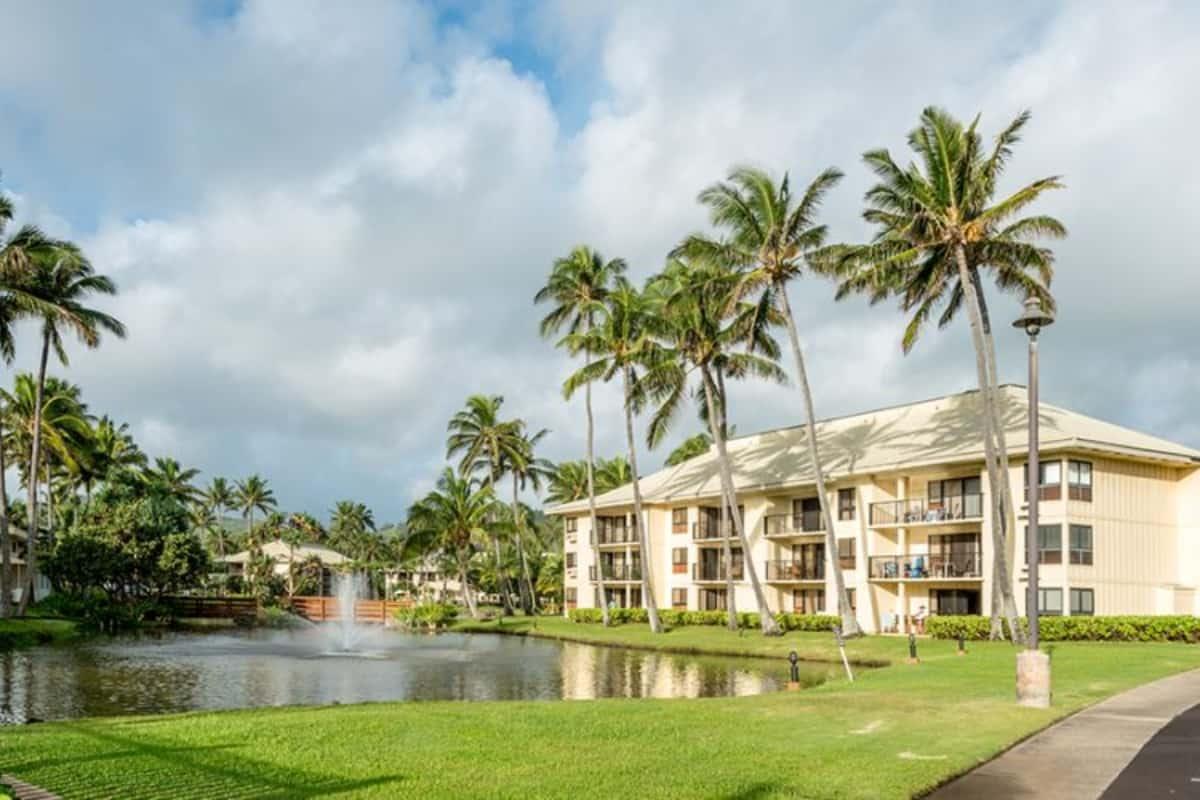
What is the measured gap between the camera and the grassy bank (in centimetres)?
3803

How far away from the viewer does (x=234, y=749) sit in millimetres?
12477

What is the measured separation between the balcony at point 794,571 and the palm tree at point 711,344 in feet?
14.3

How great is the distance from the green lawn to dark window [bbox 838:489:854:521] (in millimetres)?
26511

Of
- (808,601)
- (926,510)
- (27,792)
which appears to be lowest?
(808,601)

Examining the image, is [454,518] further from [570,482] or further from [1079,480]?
[1079,480]

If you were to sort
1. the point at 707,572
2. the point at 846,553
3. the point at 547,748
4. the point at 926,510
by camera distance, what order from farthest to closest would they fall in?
the point at 707,572 → the point at 846,553 → the point at 926,510 → the point at 547,748

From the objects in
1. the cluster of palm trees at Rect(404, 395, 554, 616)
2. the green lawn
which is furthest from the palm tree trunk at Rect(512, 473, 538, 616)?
the green lawn

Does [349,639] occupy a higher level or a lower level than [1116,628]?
lower

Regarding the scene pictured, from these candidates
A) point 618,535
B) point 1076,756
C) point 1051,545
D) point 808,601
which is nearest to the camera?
point 1076,756

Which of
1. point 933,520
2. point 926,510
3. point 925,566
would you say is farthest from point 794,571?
point 933,520

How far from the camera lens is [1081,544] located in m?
37.8

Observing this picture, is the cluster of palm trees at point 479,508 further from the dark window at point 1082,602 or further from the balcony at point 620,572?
the dark window at point 1082,602

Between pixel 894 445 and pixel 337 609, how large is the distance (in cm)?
4570

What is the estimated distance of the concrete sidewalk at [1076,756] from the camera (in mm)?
10617
